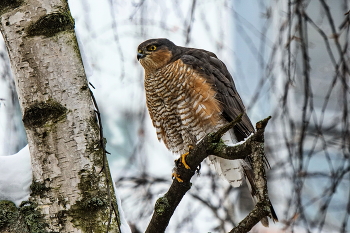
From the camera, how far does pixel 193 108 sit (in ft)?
11.3

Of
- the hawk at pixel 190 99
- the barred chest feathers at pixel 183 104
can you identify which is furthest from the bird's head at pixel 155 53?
the barred chest feathers at pixel 183 104

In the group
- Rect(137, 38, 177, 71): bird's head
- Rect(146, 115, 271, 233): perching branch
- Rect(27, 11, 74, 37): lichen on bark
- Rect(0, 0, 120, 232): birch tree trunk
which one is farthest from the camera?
Rect(137, 38, 177, 71): bird's head

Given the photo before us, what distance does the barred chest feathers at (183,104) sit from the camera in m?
3.45

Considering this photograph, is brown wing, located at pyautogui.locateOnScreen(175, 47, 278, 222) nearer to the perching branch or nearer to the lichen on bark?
the perching branch

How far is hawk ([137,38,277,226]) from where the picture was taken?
346cm

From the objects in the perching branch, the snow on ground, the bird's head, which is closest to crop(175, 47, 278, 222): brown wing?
the bird's head

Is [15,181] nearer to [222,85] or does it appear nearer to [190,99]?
[190,99]

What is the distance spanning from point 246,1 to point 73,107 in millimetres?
5440

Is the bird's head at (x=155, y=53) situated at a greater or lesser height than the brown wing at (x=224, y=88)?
greater

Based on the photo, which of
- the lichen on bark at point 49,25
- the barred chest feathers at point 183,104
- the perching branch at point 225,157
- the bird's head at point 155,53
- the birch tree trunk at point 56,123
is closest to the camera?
the perching branch at point 225,157

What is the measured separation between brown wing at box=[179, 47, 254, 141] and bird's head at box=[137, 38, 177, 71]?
171 mm

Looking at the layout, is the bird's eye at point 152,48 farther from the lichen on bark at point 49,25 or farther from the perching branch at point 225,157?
the lichen on bark at point 49,25

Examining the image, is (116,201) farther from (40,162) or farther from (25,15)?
(25,15)

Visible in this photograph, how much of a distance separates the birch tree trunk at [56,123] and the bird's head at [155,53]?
160 centimetres
